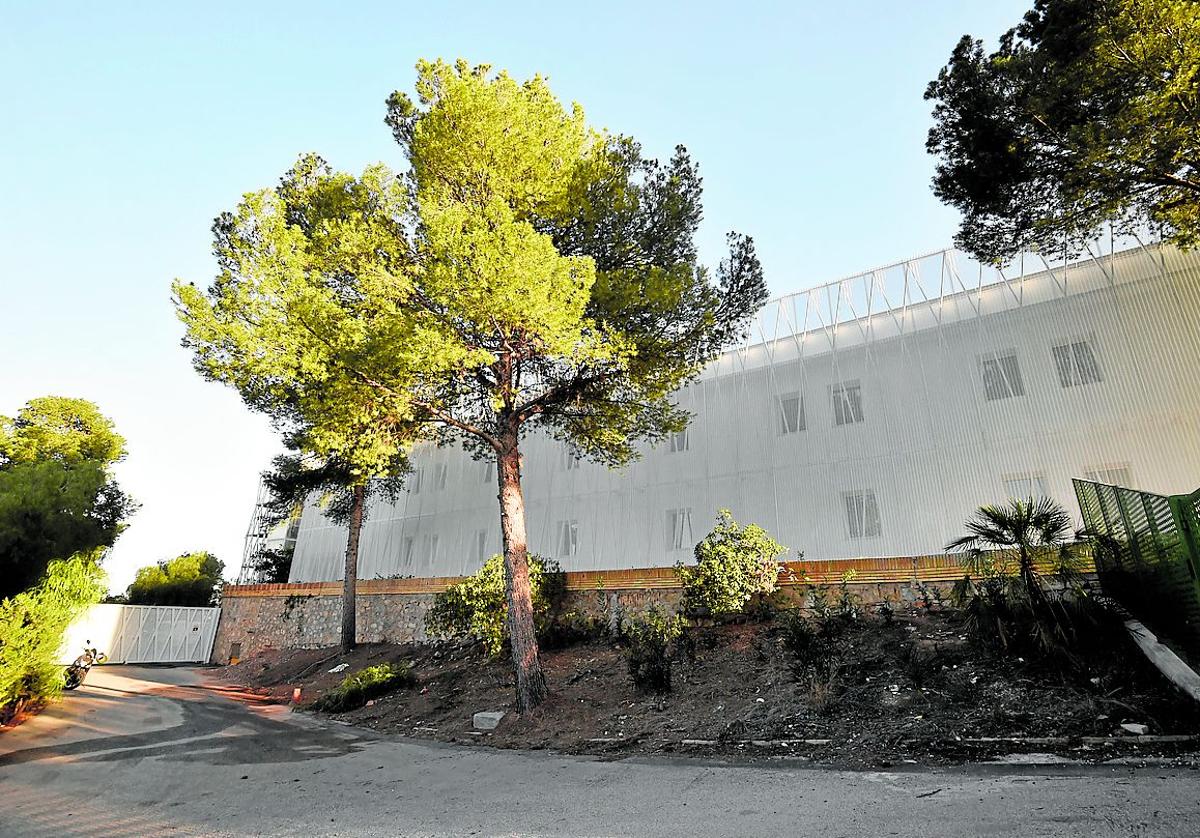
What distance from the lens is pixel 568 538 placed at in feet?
72.2

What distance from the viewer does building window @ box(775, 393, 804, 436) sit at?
18688 mm

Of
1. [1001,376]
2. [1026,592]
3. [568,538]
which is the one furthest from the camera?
[568,538]

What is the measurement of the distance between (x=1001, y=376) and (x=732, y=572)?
1179 centimetres

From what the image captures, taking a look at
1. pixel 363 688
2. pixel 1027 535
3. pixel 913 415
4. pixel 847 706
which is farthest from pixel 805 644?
pixel 913 415

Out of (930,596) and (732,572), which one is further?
(732,572)

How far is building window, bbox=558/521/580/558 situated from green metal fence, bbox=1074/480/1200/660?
53.0ft

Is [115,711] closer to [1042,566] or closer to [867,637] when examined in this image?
[867,637]

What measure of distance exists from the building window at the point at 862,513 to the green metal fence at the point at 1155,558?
8410mm

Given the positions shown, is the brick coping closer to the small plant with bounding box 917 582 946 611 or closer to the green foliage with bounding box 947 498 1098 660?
the small plant with bounding box 917 582 946 611

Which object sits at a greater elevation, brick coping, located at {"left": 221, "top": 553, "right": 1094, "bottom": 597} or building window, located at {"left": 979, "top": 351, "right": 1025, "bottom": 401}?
building window, located at {"left": 979, "top": 351, "right": 1025, "bottom": 401}

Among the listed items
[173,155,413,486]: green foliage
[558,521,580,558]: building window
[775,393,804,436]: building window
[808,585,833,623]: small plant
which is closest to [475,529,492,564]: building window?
[558,521,580,558]: building window

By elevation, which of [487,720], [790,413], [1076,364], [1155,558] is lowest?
[487,720]

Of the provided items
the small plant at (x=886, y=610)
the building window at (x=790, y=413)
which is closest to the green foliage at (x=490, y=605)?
the small plant at (x=886, y=610)

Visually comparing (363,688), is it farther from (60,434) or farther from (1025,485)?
(60,434)
